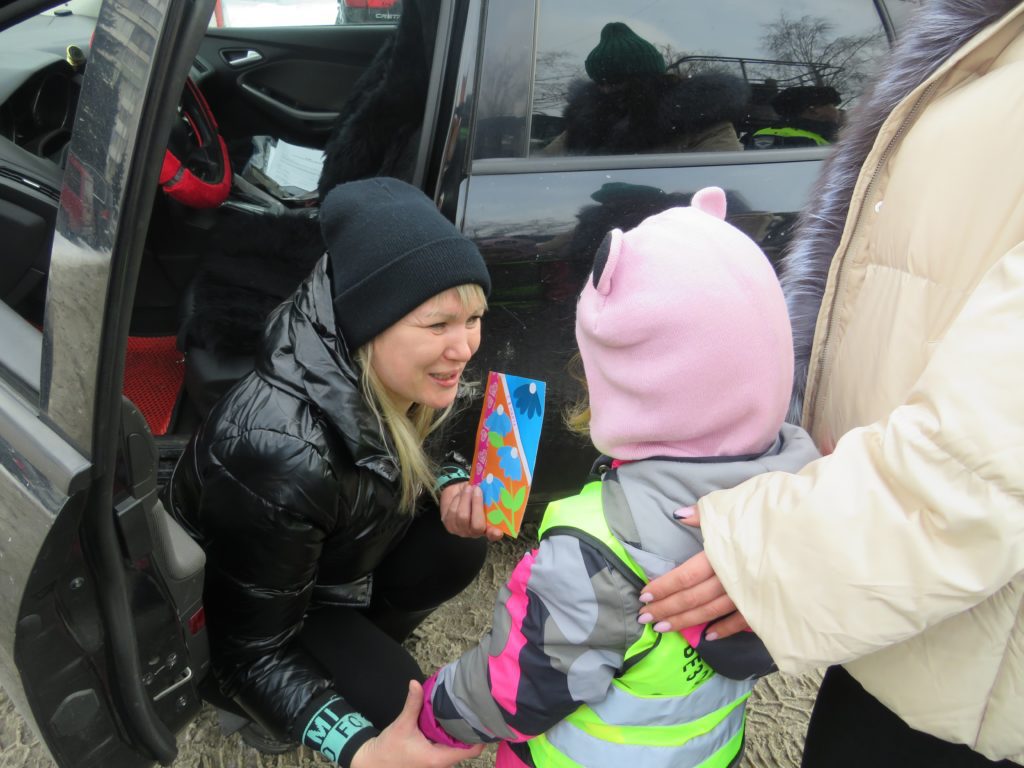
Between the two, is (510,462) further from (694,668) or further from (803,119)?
(803,119)

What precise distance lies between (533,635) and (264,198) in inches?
91.1

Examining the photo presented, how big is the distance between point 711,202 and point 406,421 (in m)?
0.73

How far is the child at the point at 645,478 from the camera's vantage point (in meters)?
0.92

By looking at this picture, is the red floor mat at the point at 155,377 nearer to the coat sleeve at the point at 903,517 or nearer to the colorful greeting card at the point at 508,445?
the colorful greeting card at the point at 508,445

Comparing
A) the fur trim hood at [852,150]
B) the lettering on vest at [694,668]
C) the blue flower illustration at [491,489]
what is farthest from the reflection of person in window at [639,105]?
the lettering on vest at [694,668]

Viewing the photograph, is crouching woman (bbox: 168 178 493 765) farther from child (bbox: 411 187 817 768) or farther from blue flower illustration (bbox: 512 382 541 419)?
child (bbox: 411 187 817 768)

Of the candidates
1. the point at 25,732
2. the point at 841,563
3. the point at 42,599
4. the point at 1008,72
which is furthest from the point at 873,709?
the point at 25,732

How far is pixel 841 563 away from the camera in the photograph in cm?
78

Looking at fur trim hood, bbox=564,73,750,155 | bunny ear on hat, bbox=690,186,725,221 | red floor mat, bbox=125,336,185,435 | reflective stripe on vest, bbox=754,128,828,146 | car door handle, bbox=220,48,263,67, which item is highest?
bunny ear on hat, bbox=690,186,725,221

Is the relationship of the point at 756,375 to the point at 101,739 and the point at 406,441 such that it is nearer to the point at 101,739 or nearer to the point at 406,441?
the point at 406,441

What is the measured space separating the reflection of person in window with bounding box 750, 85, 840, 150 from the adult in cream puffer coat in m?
0.87

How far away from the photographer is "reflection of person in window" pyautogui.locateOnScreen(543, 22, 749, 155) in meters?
1.71

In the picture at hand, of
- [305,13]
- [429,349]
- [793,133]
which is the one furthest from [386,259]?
[305,13]

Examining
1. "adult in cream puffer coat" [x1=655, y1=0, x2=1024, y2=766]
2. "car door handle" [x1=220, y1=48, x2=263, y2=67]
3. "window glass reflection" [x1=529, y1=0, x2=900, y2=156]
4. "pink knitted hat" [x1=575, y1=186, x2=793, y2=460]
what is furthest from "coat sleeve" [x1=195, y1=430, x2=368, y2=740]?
"car door handle" [x1=220, y1=48, x2=263, y2=67]
